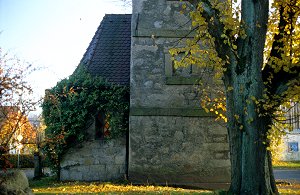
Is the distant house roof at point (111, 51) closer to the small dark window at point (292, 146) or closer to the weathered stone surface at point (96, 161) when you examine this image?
the weathered stone surface at point (96, 161)

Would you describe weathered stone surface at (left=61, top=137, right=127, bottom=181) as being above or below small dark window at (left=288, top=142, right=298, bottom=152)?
above

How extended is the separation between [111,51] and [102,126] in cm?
332

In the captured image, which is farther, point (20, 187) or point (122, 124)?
point (122, 124)

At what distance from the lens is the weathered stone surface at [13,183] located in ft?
20.2

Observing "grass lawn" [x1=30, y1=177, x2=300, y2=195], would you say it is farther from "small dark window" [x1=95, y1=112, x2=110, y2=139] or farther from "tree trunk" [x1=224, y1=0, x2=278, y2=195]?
"small dark window" [x1=95, y1=112, x2=110, y2=139]

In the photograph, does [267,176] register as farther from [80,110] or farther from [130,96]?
[80,110]

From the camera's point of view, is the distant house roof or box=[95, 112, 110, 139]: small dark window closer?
box=[95, 112, 110, 139]: small dark window

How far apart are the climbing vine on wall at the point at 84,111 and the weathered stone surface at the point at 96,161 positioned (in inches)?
11.7

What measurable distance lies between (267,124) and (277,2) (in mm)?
3031

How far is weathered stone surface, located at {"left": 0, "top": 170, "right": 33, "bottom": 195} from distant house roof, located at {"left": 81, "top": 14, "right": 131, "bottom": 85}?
22.5ft

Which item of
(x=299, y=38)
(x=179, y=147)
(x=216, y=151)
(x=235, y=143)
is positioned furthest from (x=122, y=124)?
(x=299, y=38)

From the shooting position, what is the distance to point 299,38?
331 inches

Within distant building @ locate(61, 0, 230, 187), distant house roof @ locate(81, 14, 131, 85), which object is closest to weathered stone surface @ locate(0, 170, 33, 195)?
distant building @ locate(61, 0, 230, 187)

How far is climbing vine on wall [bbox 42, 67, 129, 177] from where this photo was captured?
488 inches
